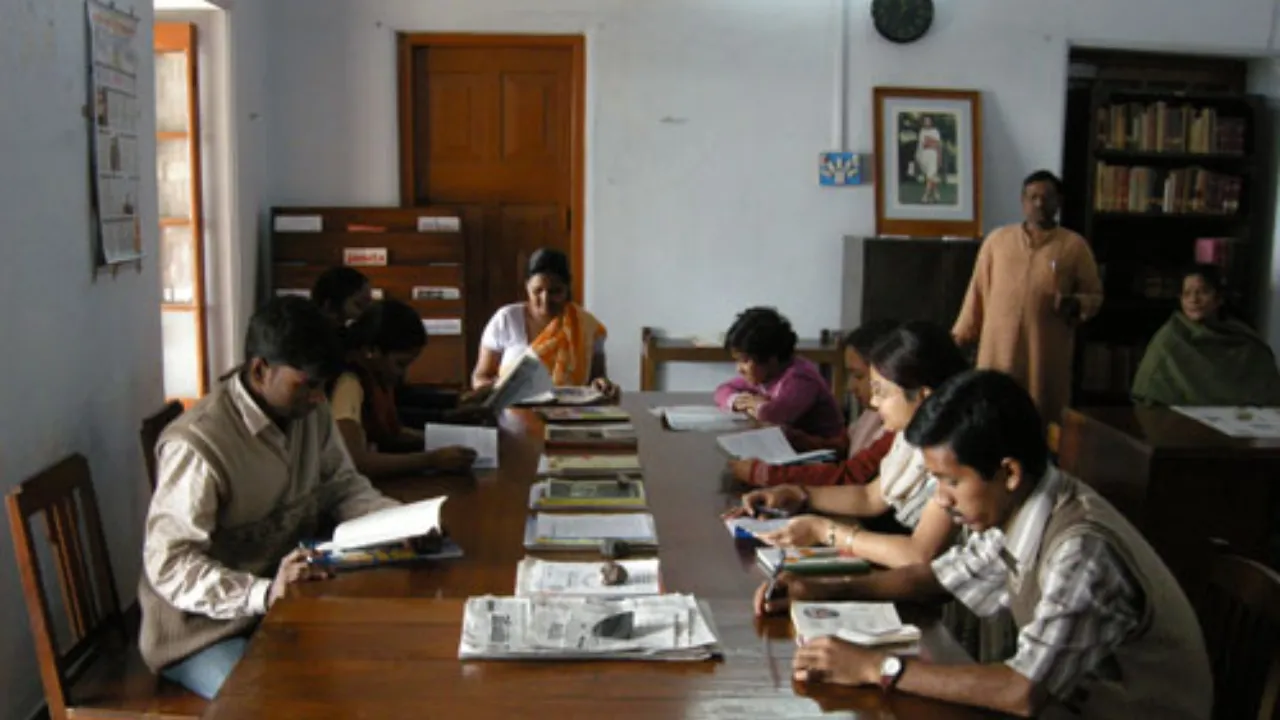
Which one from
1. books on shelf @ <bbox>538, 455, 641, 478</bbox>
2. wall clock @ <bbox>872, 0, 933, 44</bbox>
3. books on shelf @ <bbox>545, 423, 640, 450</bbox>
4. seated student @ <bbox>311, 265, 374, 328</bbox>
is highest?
wall clock @ <bbox>872, 0, 933, 44</bbox>

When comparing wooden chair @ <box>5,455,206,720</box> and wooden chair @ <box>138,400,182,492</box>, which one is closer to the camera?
wooden chair @ <box>5,455,206,720</box>

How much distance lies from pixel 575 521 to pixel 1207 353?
346cm

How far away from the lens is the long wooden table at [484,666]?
153 centimetres

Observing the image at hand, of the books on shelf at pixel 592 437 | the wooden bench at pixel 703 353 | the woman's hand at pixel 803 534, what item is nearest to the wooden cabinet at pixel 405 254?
the wooden bench at pixel 703 353

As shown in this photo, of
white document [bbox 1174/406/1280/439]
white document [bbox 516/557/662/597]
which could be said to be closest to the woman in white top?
white document [bbox 1174/406/1280/439]

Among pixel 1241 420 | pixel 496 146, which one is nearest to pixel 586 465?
pixel 1241 420

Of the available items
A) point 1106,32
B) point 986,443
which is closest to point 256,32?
point 1106,32

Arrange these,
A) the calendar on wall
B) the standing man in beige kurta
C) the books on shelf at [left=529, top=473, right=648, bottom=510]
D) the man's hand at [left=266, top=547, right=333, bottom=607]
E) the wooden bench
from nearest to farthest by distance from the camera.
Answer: the man's hand at [left=266, top=547, right=333, bottom=607], the books on shelf at [left=529, top=473, right=648, bottom=510], the calendar on wall, the standing man in beige kurta, the wooden bench

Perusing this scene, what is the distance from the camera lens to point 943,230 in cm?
568

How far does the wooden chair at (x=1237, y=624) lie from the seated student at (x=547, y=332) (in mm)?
2497

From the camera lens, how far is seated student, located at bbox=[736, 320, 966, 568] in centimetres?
210

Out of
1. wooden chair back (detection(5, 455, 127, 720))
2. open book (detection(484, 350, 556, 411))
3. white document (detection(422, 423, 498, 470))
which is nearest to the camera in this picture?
wooden chair back (detection(5, 455, 127, 720))

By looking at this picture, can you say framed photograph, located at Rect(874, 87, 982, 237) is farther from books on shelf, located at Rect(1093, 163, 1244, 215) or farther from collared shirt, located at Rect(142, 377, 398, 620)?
collared shirt, located at Rect(142, 377, 398, 620)

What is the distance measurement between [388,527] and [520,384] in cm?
157
